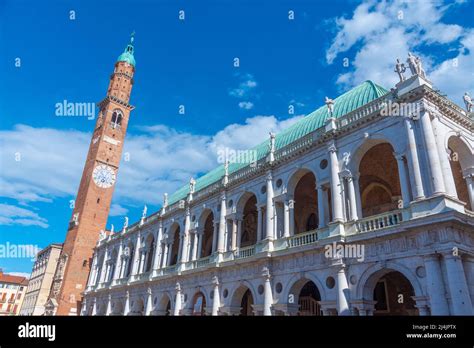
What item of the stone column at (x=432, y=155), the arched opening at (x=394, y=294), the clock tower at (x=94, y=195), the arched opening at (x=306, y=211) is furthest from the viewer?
the clock tower at (x=94, y=195)

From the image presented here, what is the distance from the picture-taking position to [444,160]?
15.8m

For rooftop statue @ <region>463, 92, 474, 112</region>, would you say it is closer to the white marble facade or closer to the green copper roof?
the white marble facade

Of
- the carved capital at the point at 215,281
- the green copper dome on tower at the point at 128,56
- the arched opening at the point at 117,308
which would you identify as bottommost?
the arched opening at the point at 117,308

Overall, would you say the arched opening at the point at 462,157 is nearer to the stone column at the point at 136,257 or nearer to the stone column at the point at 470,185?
the stone column at the point at 470,185

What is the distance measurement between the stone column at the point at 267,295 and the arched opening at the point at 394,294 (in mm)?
6016

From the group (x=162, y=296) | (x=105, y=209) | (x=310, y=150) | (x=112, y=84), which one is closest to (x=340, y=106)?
(x=310, y=150)

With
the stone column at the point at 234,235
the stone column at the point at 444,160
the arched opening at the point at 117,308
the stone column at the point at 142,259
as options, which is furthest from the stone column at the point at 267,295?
the arched opening at the point at 117,308

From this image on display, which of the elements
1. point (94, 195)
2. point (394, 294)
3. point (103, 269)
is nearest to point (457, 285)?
point (394, 294)

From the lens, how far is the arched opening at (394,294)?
1925 cm

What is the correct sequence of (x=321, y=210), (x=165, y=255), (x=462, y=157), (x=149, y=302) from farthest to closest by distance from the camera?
1. (x=165, y=255)
2. (x=149, y=302)
3. (x=321, y=210)
4. (x=462, y=157)

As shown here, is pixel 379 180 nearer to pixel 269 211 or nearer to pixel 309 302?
pixel 269 211

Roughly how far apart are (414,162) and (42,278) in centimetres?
6987

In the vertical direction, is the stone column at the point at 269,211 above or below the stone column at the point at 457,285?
above
